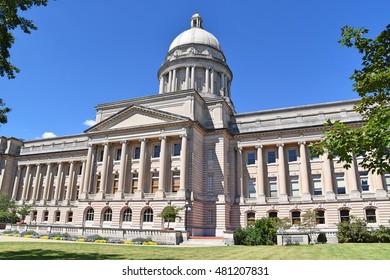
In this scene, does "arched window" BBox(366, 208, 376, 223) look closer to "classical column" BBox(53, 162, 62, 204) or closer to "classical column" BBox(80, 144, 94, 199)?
"classical column" BBox(80, 144, 94, 199)

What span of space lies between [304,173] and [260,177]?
19.5ft

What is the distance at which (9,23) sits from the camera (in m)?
15.1

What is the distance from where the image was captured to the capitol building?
39.1 metres

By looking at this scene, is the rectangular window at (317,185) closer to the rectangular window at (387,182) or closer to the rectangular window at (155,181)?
the rectangular window at (387,182)

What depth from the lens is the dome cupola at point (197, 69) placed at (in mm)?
59906

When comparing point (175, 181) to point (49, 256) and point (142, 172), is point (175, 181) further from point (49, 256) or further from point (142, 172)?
point (49, 256)

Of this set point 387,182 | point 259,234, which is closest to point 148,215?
point 259,234

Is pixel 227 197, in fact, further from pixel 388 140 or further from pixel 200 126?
pixel 388 140

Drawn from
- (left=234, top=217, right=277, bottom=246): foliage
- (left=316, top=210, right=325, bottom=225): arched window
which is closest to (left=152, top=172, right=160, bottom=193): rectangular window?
(left=234, top=217, right=277, bottom=246): foliage

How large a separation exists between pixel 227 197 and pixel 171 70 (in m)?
31.1

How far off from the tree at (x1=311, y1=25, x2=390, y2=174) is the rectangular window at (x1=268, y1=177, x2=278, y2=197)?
30297mm

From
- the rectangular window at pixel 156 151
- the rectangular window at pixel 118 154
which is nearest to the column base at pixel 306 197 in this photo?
the rectangular window at pixel 156 151

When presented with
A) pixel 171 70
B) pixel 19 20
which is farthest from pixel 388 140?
→ pixel 171 70
